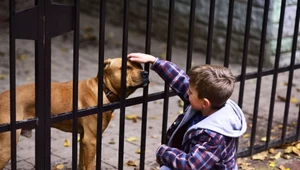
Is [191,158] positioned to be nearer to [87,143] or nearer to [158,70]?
[158,70]

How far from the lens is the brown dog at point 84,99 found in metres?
4.11

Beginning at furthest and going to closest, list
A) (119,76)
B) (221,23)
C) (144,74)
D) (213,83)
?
(221,23), (119,76), (144,74), (213,83)

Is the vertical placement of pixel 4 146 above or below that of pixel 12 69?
below

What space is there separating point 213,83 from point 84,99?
1.34 metres

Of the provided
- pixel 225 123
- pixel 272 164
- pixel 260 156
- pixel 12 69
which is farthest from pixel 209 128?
pixel 260 156

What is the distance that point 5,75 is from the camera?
760cm

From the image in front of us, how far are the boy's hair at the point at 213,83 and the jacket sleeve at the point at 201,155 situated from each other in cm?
21

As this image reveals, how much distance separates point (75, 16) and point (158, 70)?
63 centimetres

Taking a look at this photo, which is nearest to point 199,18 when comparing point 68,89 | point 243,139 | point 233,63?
point 233,63

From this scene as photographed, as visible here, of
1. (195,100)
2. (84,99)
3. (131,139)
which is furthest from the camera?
(131,139)

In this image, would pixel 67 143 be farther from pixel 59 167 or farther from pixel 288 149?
pixel 288 149

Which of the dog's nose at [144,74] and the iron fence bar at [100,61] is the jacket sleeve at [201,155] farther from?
the dog's nose at [144,74]

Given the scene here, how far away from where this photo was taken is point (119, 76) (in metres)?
4.23

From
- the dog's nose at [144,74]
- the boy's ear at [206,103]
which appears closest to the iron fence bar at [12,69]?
the dog's nose at [144,74]
